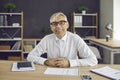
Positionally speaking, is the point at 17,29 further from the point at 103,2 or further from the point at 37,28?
the point at 103,2

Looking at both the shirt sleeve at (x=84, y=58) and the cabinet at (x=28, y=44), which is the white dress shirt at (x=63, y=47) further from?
the cabinet at (x=28, y=44)

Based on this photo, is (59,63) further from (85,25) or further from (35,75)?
(85,25)

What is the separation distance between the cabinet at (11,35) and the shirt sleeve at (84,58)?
10.1ft

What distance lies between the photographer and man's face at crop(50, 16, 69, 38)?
2416 millimetres

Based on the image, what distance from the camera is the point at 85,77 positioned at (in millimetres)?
1716

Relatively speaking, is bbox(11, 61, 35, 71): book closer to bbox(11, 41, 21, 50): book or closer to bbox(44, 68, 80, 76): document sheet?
bbox(44, 68, 80, 76): document sheet

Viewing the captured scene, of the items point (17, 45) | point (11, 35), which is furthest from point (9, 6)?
point (17, 45)

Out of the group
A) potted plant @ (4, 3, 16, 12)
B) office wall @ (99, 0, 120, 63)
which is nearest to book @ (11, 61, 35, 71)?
office wall @ (99, 0, 120, 63)

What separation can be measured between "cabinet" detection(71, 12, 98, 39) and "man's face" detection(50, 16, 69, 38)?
2.98m

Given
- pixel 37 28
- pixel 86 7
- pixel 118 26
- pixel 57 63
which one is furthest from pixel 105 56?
pixel 57 63

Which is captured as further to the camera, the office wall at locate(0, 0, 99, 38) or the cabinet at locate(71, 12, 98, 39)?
the office wall at locate(0, 0, 99, 38)

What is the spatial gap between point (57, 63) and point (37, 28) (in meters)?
3.65

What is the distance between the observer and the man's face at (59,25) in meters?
2.42

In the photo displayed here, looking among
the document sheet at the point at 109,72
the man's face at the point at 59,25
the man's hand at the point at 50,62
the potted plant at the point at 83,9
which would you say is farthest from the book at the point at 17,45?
the document sheet at the point at 109,72
